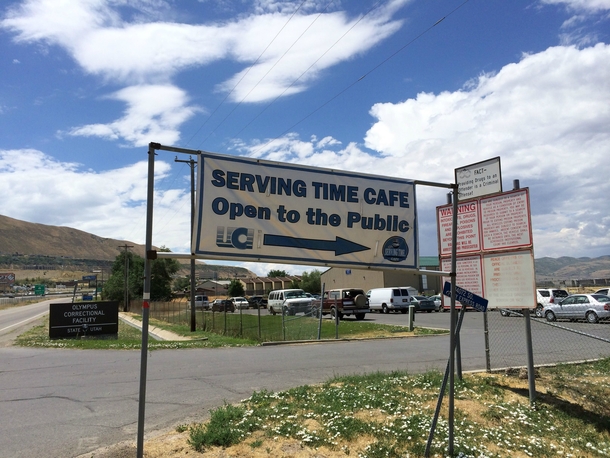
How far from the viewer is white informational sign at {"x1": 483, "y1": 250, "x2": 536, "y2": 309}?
25.3 ft

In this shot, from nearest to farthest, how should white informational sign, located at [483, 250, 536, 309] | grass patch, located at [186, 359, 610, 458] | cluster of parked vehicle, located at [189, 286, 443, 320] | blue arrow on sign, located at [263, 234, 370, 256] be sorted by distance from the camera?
grass patch, located at [186, 359, 610, 458]
blue arrow on sign, located at [263, 234, 370, 256]
white informational sign, located at [483, 250, 536, 309]
cluster of parked vehicle, located at [189, 286, 443, 320]

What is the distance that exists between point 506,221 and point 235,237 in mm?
4634

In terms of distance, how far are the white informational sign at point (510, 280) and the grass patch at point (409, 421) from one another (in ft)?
4.54

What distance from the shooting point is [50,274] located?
7613 inches

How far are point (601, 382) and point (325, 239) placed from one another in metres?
6.15

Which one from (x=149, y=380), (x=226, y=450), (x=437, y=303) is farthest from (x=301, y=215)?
(x=437, y=303)

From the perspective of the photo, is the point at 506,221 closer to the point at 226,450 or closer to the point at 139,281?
the point at 226,450

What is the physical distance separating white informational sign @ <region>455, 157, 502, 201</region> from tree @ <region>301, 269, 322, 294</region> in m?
81.9

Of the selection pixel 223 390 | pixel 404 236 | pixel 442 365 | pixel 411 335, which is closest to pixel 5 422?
pixel 223 390

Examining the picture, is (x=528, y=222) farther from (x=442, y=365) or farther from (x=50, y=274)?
(x=50, y=274)

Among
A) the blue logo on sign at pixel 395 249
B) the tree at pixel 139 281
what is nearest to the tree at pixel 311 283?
the tree at pixel 139 281

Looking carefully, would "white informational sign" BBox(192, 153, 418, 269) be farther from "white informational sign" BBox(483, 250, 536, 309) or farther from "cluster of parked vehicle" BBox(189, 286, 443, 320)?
"cluster of parked vehicle" BBox(189, 286, 443, 320)

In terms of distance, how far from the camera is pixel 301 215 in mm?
5949

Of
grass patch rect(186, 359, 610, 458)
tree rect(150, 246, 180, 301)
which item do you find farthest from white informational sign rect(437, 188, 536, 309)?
tree rect(150, 246, 180, 301)
